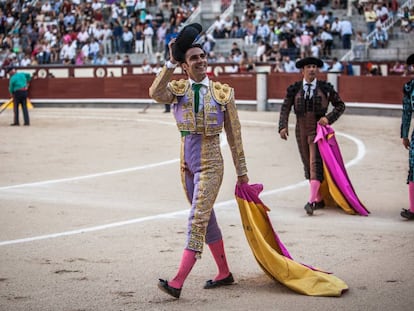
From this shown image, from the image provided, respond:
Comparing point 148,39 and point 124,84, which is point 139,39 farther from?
point 124,84

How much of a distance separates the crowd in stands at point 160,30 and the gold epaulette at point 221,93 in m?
18.0

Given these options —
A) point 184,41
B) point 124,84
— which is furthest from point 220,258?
point 124,84

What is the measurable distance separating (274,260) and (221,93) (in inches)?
36.7

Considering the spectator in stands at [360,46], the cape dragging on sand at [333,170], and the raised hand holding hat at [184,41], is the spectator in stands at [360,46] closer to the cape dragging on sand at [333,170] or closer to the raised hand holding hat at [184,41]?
the cape dragging on sand at [333,170]

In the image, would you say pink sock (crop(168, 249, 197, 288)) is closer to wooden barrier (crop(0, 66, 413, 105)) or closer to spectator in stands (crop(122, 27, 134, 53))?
wooden barrier (crop(0, 66, 413, 105))

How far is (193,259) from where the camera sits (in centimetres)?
482

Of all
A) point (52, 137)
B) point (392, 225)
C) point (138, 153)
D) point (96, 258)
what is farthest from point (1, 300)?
point (52, 137)

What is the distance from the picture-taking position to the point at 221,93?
5.04 meters

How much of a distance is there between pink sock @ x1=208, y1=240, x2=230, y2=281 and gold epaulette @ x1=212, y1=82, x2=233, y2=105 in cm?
75

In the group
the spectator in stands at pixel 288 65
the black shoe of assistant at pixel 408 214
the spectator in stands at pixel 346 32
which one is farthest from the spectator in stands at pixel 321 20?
the black shoe of assistant at pixel 408 214

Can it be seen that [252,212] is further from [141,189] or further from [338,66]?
[338,66]

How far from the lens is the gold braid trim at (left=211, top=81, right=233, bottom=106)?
501 cm

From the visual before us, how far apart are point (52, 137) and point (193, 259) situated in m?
10.7

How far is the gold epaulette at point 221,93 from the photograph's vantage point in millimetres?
5012
